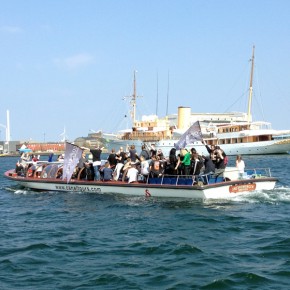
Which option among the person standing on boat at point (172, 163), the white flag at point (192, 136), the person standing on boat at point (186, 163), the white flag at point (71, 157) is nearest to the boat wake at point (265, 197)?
the person standing on boat at point (186, 163)

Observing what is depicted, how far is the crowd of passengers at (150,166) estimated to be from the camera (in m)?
21.0

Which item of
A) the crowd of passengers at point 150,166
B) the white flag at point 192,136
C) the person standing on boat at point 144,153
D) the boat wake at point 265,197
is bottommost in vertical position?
the boat wake at point 265,197

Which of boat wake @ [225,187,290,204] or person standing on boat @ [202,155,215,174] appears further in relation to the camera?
person standing on boat @ [202,155,215,174]

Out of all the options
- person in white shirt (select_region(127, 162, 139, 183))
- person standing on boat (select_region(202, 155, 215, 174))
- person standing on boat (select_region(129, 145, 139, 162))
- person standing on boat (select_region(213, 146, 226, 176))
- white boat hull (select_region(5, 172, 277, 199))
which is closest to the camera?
white boat hull (select_region(5, 172, 277, 199))

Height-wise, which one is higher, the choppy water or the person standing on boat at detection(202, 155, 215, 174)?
the person standing on boat at detection(202, 155, 215, 174)

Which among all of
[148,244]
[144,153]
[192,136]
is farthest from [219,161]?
[148,244]

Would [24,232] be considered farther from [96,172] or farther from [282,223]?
[96,172]

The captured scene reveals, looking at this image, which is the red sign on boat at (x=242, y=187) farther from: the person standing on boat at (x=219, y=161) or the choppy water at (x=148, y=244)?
the person standing on boat at (x=219, y=161)

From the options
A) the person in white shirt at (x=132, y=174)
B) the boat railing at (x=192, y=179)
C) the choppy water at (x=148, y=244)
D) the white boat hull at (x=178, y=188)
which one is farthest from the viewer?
the person in white shirt at (x=132, y=174)

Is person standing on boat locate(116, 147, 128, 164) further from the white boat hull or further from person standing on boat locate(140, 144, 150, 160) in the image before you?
the white boat hull

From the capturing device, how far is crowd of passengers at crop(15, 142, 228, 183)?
68.8ft

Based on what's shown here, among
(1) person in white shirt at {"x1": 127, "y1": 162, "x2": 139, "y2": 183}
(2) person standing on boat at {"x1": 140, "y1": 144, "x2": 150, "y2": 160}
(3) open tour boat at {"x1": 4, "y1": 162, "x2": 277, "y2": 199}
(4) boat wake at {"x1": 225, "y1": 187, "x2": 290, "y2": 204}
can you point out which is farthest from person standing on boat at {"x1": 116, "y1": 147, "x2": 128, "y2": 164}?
(4) boat wake at {"x1": 225, "y1": 187, "x2": 290, "y2": 204}

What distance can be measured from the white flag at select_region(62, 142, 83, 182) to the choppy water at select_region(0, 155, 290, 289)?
2895 millimetres

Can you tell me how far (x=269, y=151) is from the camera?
8438 cm
